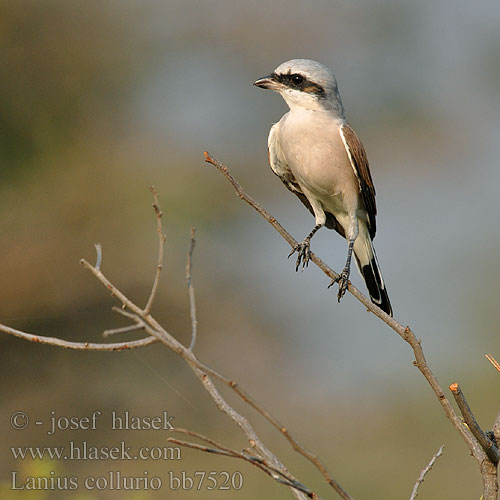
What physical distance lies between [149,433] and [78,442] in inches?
34.9

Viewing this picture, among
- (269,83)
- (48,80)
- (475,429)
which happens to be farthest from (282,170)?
(48,80)

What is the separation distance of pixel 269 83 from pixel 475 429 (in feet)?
6.73

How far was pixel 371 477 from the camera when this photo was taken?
7.49 meters

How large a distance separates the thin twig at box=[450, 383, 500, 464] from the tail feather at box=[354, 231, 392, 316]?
1839mm

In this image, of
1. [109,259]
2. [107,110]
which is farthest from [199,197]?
[107,110]

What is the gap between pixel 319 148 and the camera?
3.16m

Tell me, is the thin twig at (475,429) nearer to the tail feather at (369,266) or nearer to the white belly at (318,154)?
the white belly at (318,154)

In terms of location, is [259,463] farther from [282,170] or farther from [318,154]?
[282,170]

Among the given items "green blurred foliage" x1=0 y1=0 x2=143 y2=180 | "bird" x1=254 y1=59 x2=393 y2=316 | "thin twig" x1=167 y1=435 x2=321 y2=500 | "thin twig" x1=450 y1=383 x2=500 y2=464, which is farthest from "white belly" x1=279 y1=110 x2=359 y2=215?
"green blurred foliage" x1=0 y1=0 x2=143 y2=180

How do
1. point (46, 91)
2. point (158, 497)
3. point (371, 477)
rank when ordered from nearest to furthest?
point (158, 497) < point (371, 477) < point (46, 91)

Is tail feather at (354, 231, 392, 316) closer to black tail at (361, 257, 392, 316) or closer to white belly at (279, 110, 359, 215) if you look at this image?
black tail at (361, 257, 392, 316)

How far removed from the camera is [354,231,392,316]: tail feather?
3420 mm

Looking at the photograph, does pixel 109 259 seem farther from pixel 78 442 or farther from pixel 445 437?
pixel 445 437

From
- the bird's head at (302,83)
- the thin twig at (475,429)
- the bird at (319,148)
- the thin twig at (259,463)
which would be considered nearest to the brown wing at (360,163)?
the bird at (319,148)
